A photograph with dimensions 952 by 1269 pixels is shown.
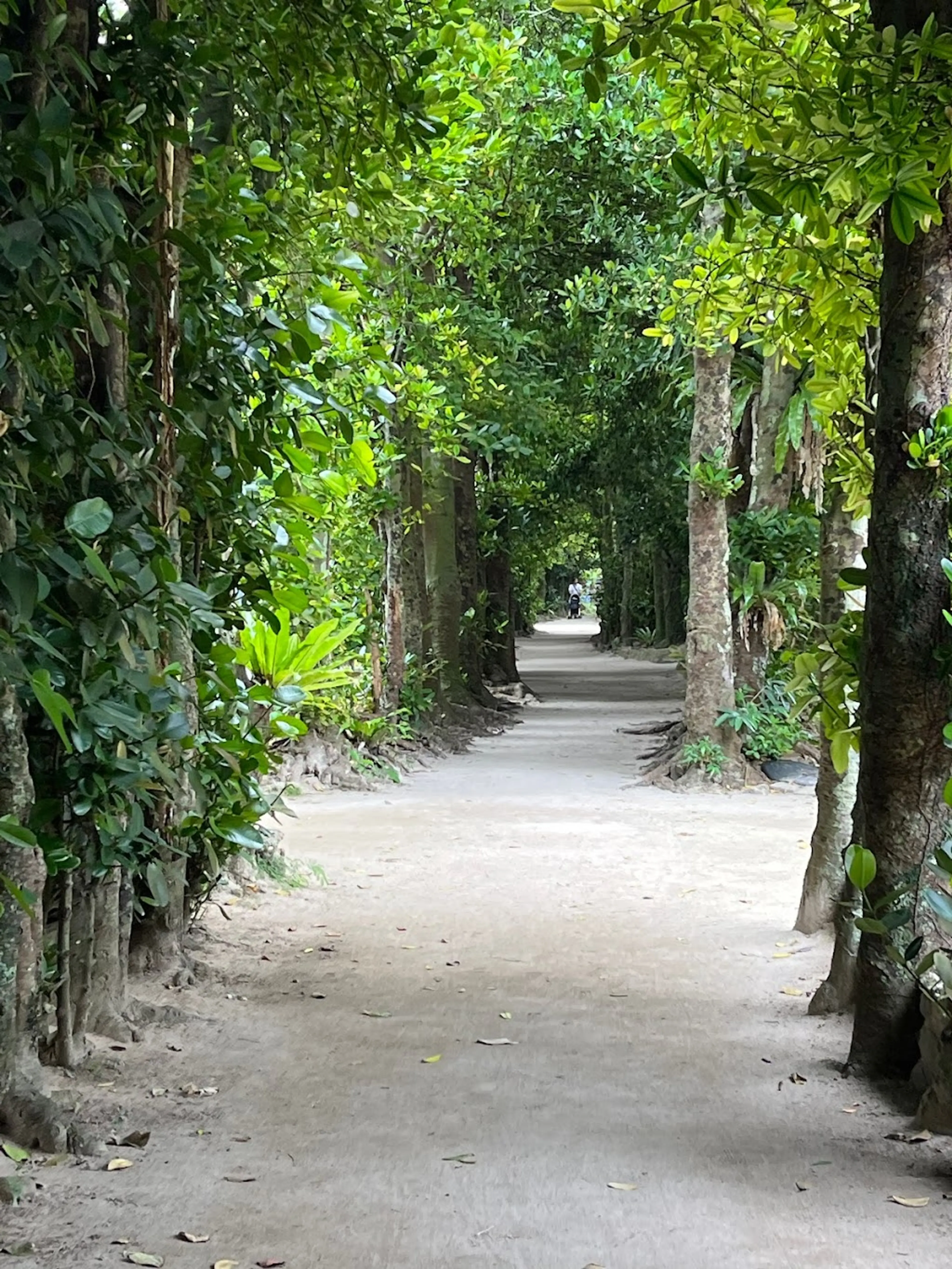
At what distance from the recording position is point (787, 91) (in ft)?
12.7

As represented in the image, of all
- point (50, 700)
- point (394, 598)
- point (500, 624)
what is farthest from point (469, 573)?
point (50, 700)

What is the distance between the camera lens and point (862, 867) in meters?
3.48

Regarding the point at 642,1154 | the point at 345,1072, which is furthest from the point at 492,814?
the point at 642,1154

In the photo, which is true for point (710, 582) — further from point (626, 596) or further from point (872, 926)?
point (626, 596)

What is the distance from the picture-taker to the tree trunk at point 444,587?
1566 centimetres

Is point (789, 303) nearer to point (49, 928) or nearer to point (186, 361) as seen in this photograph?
point (186, 361)

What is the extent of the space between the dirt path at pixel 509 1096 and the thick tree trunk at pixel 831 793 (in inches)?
9.0

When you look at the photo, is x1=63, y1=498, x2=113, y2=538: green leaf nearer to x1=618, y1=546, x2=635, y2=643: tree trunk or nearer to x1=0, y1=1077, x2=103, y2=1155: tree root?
x1=0, y1=1077, x2=103, y2=1155: tree root

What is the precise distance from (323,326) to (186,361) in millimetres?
514

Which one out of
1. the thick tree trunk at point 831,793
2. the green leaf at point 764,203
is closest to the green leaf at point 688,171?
the green leaf at point 764,203

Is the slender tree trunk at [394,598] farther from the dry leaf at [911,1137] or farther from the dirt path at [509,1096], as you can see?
the dry leaf at [911,1137]

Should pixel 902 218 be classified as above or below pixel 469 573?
above

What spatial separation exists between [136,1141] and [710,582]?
923 cm

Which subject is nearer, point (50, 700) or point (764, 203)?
point (50, 700)
